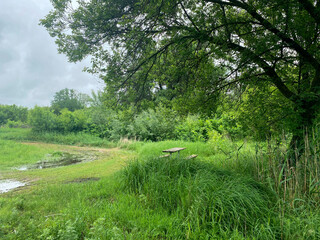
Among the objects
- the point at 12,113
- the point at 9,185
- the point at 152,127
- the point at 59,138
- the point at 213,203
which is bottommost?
the point at 9,185

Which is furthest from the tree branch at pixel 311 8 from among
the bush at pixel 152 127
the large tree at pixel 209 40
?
the bush at pixel 152 127

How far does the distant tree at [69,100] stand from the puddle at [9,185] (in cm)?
3712

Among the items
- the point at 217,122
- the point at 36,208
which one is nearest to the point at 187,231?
the point at 36,208

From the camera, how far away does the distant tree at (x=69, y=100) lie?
1636 inches

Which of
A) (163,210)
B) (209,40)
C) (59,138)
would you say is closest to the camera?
(163,210)

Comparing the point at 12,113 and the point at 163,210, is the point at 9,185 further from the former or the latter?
the point at 12,113

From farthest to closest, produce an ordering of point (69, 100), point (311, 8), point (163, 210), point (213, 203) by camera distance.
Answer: point (69, 100), point (311, 8), point (163, 210), point (213, 203)

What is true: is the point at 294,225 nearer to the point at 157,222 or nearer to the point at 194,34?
the point at 157,222

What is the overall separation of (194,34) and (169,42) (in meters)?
1.33

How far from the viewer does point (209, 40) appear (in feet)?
14.2

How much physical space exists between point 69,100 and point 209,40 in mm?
43236

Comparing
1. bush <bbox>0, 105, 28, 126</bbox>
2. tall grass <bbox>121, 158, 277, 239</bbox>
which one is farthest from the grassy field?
bush <bbox>0, 105, 28, 126</bbox>

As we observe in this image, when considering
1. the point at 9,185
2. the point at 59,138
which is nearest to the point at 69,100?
the point at 59,138

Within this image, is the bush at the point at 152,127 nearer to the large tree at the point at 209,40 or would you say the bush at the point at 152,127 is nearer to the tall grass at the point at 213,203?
the large tree at the point at 209,40
